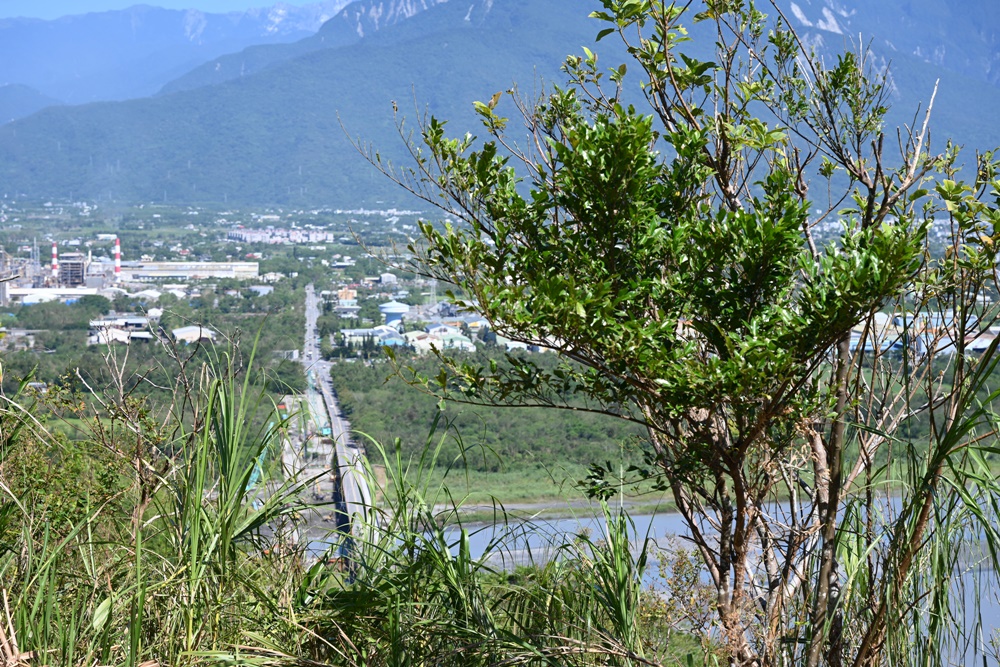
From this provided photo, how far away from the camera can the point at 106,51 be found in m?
182

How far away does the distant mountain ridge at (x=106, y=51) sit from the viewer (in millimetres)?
161750

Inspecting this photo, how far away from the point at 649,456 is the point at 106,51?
202634 mm

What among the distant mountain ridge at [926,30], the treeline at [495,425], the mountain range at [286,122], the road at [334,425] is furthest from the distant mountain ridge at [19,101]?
the treeline at [495,425]

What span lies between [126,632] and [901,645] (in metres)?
1.17

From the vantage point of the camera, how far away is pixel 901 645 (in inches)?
55.6

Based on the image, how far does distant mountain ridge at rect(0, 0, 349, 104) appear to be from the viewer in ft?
531

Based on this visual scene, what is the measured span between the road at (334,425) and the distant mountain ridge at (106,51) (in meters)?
145

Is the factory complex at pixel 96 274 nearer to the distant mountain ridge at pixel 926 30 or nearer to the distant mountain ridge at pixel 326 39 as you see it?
the distant mountain ridge at pixel 926 30

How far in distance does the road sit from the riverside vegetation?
0.10 m

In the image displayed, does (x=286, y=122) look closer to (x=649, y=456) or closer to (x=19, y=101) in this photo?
(x=19, y=101)

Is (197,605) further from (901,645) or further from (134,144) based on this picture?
(134,144)

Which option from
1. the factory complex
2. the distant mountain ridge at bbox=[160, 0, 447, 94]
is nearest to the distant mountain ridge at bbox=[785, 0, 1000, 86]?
the factory complex

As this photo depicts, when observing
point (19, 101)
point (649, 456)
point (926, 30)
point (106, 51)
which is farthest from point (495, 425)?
point (106, 51)

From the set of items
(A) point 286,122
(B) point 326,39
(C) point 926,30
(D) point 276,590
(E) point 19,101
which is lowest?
(D) point 276,590
